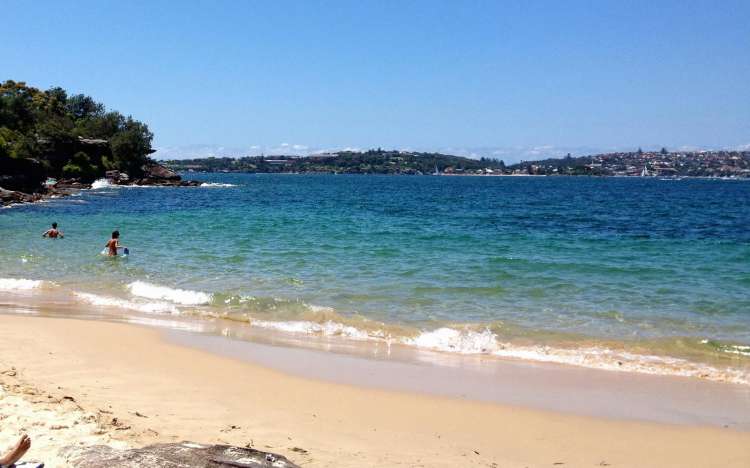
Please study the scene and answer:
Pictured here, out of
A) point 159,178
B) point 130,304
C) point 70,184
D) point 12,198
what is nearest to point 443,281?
point 130,304

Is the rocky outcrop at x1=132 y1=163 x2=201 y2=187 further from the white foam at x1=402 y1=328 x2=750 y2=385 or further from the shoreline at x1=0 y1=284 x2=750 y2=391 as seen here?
the white foam at x1=402 y1=328 x2=750 y2=385

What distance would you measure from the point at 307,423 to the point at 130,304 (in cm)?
878

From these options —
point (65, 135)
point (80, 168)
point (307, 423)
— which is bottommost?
point (307, 423)

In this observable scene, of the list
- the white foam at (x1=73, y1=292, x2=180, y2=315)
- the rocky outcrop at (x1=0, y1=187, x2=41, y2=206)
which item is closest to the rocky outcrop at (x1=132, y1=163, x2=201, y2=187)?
the rocky outcrop at (x1=0, y1=187, x2=41, y2=206)

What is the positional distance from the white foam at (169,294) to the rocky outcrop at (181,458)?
974cm

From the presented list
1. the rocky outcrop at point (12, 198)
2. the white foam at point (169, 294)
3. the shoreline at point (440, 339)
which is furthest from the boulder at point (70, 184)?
the shoreline at point (440, 339)

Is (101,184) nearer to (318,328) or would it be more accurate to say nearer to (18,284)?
(18,284)

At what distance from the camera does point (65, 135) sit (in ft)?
232

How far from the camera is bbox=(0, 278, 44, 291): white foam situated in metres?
15.5

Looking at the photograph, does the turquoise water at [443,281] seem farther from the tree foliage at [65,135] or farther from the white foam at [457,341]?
the tree foliage at [65,135]

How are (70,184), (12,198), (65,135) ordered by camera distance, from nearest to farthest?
(12,198) → (70,184) → (65,135)

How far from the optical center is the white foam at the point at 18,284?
15.5 m

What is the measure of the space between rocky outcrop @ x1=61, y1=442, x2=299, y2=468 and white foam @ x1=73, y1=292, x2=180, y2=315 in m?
9.09

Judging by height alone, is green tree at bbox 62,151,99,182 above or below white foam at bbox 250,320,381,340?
above
